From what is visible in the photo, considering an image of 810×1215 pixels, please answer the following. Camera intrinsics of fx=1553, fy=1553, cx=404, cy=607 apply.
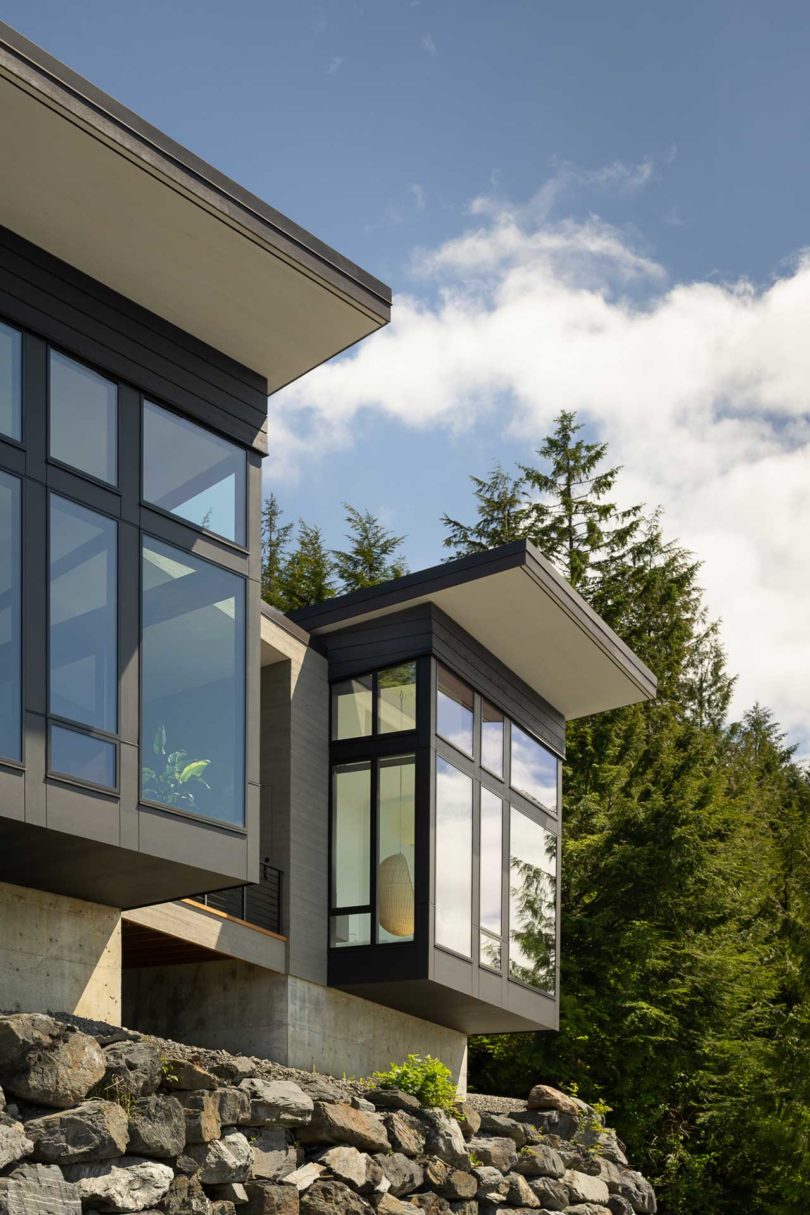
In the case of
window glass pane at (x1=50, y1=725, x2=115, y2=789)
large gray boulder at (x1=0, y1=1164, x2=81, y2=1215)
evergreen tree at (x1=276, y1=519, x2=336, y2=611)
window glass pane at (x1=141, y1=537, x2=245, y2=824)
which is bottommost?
large gray boulder at (x1=0, y1=1164, x2=81, y2=1215)

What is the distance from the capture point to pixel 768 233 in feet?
77.7

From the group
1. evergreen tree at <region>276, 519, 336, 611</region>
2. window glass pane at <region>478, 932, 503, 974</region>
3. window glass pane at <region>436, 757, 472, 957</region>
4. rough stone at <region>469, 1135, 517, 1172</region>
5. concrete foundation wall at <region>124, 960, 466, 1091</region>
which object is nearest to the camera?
rough stone at <region>469, 1135, 517, 1172</region>

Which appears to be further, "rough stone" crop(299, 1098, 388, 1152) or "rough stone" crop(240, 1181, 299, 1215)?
"rough stone" crop(299, 1098, 388, 1152)

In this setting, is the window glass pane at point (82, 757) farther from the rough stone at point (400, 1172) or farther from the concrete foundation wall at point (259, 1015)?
the concrete foundation wall at point (259, 1015)

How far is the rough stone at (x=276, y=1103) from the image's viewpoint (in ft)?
40.3

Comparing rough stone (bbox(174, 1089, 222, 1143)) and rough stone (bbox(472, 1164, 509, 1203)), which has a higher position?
rough stone (bbox(174, 1089, 222, 1143))

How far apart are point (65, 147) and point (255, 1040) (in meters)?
9.43

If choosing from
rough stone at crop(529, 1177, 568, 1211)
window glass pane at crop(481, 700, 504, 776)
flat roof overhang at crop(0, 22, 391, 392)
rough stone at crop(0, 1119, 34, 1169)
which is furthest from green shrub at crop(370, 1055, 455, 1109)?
flat roof overhang at crop(0, 22, 391, 392)

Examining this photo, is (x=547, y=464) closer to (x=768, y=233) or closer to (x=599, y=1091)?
(x=768, y=233)

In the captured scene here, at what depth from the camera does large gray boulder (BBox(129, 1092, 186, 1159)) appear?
1052cm

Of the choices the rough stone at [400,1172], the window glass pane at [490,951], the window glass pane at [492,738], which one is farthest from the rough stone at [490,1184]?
the window glass pane at [492,738]

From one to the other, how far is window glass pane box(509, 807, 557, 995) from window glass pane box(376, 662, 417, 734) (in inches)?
98.2

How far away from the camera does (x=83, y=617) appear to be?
12.2 m

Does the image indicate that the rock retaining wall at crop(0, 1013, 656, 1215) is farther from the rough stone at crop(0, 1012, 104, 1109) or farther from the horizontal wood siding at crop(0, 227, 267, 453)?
the horizontal wood siding at crop(0, 227, 267, 453)
